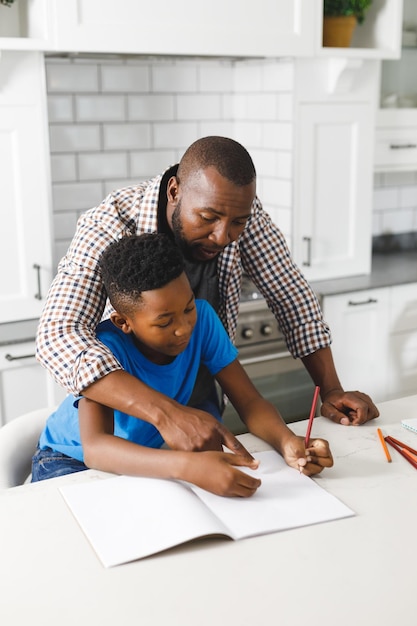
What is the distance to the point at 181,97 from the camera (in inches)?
127

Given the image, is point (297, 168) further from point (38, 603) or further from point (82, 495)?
point (38, 603)

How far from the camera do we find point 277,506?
123cm

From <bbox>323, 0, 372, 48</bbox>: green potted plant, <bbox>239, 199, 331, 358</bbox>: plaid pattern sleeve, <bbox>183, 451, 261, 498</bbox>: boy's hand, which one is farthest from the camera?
<bbox>323, 0, 372, 48</bbox>: green potted plant

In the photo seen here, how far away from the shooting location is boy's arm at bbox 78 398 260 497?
1.24 meters

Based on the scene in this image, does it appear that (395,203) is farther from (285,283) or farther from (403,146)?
(285,283)

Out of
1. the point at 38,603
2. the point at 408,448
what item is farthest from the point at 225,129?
the point at 38,603

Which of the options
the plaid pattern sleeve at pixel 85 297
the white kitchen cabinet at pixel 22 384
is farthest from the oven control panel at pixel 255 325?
the plaid pattern sleeve at pixel 85 297

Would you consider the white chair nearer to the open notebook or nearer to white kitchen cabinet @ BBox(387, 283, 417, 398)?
the open notebook

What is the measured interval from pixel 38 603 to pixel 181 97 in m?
2.61

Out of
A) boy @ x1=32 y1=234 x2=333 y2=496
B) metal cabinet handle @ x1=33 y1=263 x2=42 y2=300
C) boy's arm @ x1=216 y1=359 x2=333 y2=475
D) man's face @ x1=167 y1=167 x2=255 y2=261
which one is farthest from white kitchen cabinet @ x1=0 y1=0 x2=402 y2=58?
boy's arm @ x1=216 y1=359 x2=333 y2=475

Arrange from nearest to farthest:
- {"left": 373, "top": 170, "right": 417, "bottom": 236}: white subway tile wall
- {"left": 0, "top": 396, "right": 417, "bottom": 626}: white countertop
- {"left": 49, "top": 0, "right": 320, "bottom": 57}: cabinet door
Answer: {"left": 0, "top": 396, "right": 417, "bottom": 626}: white countertop
{"left": 49, "top": 0, "right": 320, "bottom": 57}: cabinet door
{"left": 373, "top": 170, "right": 417, "bottom": 236}: white subway tile wall

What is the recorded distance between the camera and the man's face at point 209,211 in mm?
1541

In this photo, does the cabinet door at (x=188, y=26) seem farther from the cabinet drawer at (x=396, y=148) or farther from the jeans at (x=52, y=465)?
the jeans at (x=52, y=465)

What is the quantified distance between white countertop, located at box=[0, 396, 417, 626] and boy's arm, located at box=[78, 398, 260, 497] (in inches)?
4.5
